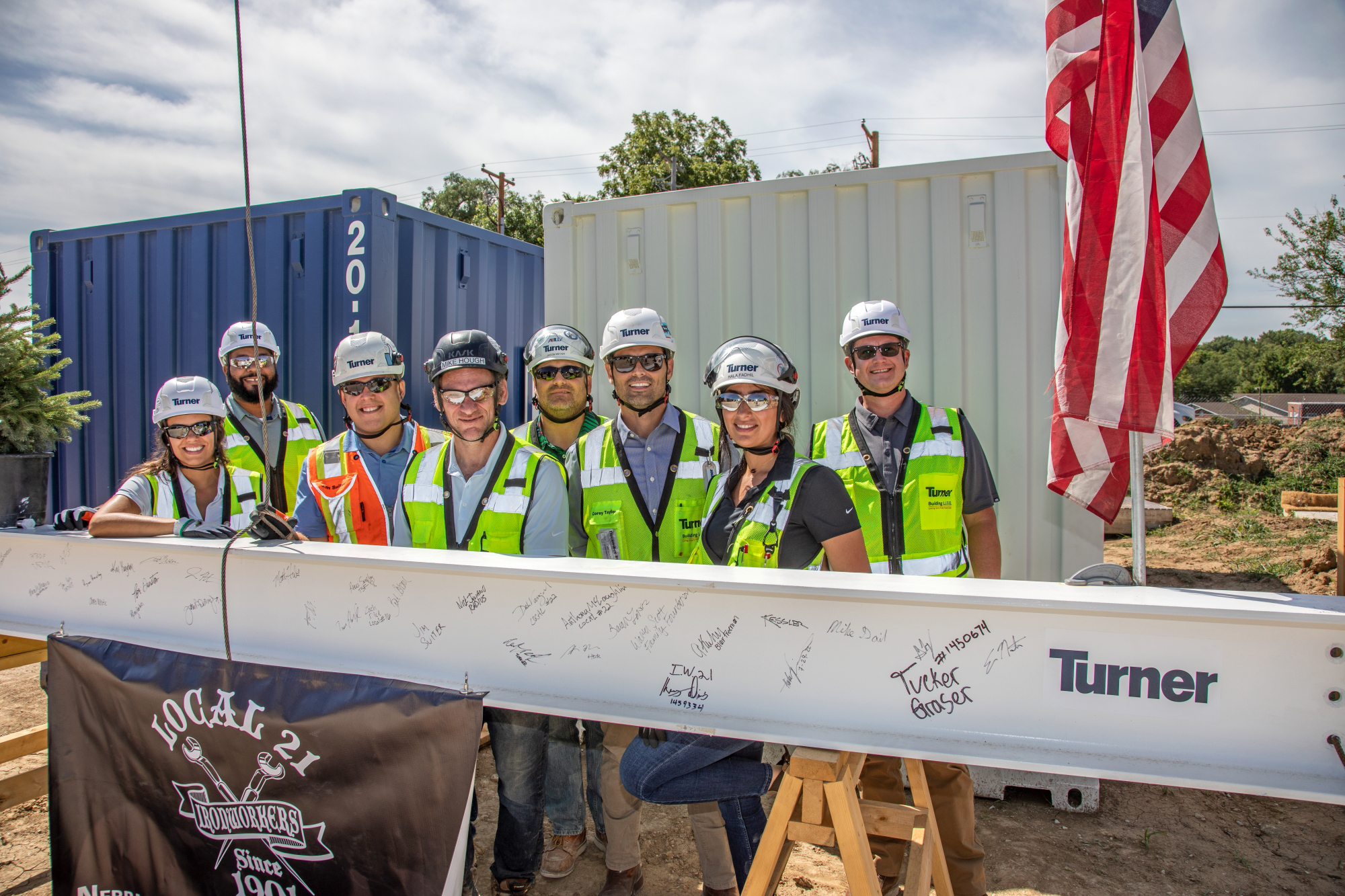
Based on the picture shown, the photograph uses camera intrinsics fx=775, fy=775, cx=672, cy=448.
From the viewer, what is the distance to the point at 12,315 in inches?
172

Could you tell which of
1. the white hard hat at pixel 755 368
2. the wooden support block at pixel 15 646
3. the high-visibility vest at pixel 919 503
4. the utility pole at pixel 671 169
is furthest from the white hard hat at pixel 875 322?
the utility pole at pixel 671 169

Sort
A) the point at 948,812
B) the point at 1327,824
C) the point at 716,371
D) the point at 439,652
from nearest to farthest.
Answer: the point at 439,652, the point at 716,371, the point at 948,812, the point at 1327,824

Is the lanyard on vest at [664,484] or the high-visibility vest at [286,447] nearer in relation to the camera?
the lanyard on vest at [664,484]

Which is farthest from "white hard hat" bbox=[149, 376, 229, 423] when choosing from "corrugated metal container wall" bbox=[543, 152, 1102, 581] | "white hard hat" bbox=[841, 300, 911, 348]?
"white hard hat" bbox=[841, 300, 911, 348]

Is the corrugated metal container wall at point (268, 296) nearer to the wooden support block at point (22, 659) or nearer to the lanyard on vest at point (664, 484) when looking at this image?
the wooden support block at point (22, 659)

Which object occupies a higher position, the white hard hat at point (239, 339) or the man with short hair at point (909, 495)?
the white hard hat at point (239, 339)

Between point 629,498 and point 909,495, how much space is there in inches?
42.2

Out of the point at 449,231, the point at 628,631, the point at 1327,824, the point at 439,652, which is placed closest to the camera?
the point at 628,631

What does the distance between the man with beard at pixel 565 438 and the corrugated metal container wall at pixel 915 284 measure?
79cm

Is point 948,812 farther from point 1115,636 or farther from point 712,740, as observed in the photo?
point 1115,636

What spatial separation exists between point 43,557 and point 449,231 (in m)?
3.13

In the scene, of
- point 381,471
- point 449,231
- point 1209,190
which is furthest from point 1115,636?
point 449,231

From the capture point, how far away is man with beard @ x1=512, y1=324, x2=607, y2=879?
10.3ft

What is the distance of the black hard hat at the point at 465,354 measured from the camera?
2.83 meters
